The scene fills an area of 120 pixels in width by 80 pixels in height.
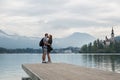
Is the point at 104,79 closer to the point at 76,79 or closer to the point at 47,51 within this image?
the point at 76,79

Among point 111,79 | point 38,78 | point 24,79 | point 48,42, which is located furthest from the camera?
point 48,42

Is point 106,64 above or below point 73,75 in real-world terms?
below

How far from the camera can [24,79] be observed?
23.5m

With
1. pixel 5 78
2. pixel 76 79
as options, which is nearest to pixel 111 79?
pixel 76 79

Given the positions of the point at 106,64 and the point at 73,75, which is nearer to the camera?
the point at 73,75

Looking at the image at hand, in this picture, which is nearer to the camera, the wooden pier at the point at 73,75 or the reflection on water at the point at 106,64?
the wooden pier at the point at 73,75

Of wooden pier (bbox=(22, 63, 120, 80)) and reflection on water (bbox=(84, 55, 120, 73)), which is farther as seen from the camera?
reflection on water (bbox=(84, 55, 120, 73))

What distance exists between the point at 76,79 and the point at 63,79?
0.45m

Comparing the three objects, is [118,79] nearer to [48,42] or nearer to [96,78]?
[96,78]

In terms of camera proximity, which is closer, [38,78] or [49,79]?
[49,79]

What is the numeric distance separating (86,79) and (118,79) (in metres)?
1.02

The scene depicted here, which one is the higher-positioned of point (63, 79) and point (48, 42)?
point (48, 42)

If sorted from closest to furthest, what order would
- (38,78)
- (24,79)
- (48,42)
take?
1. (38,78)
2. (24,79)
3. (48,42)

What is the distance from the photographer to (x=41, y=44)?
87.2 ft
